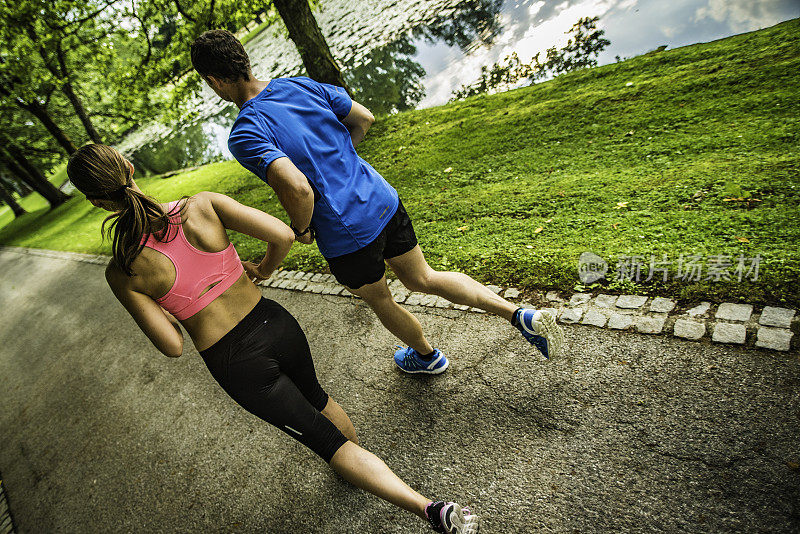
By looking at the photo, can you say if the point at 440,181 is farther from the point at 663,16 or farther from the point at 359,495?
the point at 663,16

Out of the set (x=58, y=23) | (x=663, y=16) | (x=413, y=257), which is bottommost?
(x=663, y=16)

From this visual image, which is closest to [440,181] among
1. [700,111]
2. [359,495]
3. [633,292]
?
[700,111]

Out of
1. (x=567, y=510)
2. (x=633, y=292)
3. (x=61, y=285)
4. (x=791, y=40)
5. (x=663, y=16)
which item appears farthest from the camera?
(x=61, y=285)

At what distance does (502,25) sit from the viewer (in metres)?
10.3

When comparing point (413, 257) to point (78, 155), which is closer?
point (78, 155)

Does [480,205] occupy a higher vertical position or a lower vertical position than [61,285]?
lower

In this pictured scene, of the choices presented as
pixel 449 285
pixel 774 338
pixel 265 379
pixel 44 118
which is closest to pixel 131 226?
pixel 265 379

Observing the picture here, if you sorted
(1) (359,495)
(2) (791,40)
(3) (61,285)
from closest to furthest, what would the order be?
(1) (359,495) → (2) (791,40) → (3) (61,285)

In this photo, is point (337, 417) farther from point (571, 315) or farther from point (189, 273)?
point (571, 315)

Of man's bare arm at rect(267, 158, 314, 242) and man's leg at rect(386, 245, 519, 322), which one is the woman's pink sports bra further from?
man's leg at rect(386, 245, 519, 322)

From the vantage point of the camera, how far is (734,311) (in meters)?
2.50

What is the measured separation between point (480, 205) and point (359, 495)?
10.9 feet

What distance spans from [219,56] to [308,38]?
7.21 m

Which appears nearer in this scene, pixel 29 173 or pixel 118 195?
pixel 118 195
